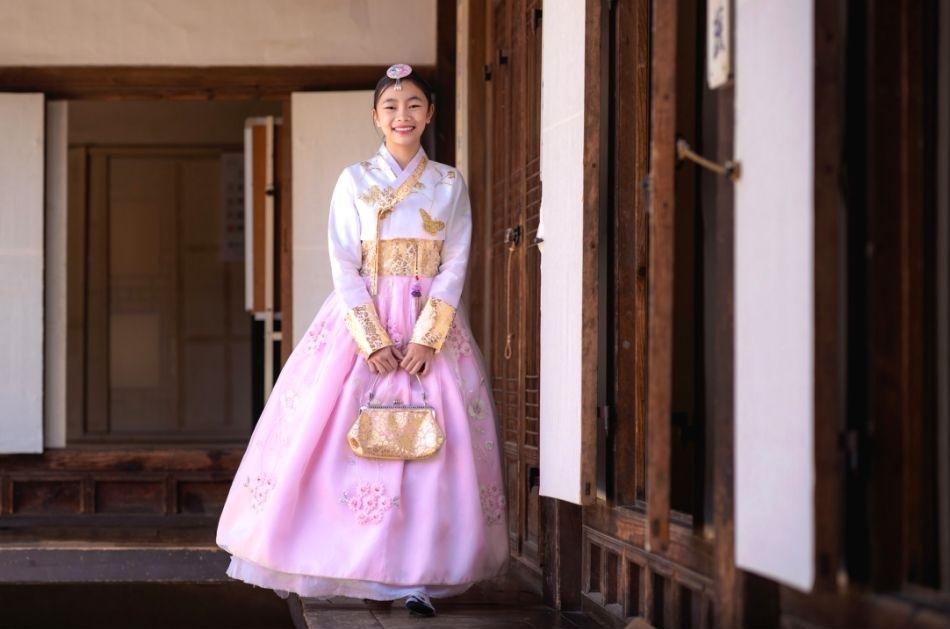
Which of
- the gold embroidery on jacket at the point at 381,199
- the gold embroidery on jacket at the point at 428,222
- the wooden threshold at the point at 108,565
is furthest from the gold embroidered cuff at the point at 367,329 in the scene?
the wooden threshold at the point at 108,565

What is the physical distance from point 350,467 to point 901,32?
2.15m

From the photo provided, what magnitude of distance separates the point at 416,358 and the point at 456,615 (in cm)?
75

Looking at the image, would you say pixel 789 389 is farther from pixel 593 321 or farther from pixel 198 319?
pixel 198 319

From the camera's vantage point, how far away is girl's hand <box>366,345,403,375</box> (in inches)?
166

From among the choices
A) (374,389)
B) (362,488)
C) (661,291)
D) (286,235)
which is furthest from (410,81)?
(286,235)

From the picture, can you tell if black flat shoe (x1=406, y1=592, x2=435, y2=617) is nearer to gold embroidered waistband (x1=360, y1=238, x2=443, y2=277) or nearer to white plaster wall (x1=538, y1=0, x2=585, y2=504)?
white plaster wall (x1=538, y1=0, x2=585, y2=504)

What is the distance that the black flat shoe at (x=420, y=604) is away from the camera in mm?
4090

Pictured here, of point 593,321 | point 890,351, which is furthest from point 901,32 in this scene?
point 593,321

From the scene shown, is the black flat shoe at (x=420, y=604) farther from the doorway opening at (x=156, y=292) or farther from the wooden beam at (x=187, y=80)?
the doorway opening at (x=156, y=292)

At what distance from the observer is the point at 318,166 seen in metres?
6.90

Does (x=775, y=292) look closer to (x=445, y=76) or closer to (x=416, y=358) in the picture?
(x=416, y=358)

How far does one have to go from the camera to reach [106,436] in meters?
10.6

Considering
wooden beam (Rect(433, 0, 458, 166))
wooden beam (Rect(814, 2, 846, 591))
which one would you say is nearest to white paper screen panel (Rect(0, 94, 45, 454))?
wooden beam (Rect(433, 0, 458, 166))

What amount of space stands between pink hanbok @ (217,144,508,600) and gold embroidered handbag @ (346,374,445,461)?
0.05m
